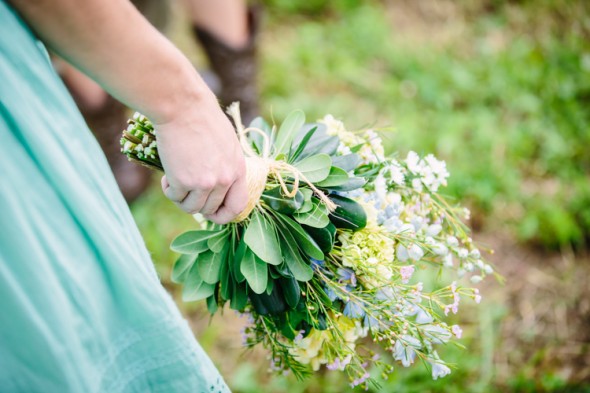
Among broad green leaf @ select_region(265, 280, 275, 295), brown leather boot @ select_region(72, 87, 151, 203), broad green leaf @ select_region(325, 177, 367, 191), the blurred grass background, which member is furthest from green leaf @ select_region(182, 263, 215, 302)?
brown leather boot @ select_region(72, 87, 151, 203)

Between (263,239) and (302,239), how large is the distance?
0.24ft

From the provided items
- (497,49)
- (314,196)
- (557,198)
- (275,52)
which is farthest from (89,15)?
(497,49)

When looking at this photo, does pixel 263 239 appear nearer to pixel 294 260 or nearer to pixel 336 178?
pixel 294 260

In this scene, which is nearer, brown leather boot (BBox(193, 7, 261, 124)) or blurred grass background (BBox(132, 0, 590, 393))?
blurred grass background (BBox(132, 0, 590, 393))

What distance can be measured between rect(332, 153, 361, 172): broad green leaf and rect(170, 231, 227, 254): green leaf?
28 centimetres

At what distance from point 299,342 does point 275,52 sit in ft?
7.59

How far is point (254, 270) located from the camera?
865 mm

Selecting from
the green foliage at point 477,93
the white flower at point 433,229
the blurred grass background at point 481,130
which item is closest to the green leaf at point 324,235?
the white flower at point 433,229

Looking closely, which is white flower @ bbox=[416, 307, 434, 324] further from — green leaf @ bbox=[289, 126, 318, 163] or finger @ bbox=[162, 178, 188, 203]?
finger @ bbox=[162, 178, 188, 203]

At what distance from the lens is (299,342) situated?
956 mm

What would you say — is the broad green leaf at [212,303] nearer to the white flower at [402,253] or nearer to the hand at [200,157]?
the hand at [200,157]

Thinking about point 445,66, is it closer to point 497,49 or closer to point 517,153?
point 497,49

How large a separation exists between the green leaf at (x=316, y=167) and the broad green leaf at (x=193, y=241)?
221mm

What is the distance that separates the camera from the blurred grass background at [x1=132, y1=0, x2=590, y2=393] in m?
1.79
